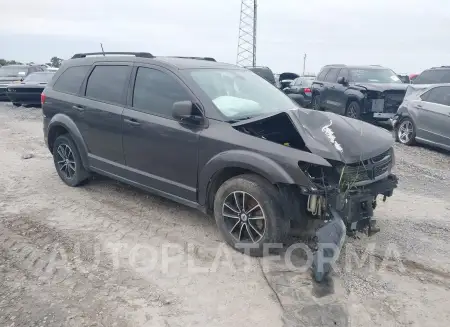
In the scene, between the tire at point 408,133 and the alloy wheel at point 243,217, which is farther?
the tire at point 408,133

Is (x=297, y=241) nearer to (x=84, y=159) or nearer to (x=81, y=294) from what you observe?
(x=81, y=294)

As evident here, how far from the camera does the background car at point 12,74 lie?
16953 millimetres

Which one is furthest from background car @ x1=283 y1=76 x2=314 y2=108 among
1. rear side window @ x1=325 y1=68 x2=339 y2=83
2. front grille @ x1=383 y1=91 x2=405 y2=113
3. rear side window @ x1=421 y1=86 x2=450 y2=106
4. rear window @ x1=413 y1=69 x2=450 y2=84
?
rear window @ x1=413 y1=69 x2=450 y2=84

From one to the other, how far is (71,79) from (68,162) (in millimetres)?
1125

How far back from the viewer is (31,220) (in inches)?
180

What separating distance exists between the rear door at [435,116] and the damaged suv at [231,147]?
4.82m

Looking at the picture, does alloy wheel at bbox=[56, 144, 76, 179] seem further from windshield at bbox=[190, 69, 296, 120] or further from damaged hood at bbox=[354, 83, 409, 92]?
damaged hood at bbox=[354, 83, 409, 92]

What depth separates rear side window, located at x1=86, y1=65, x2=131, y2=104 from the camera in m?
4.77

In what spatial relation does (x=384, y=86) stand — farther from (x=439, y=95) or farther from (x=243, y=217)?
(x=243, y=217)

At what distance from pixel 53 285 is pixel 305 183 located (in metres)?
2.17

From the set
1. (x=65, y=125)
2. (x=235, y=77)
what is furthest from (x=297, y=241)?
(x=65, y=125)

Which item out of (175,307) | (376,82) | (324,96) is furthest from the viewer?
(324,96)

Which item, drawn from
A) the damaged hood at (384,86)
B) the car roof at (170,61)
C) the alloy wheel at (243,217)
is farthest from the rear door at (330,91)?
the alloy wheel at (243,217)

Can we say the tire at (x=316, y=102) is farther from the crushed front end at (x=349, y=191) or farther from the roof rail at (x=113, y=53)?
the crushed front end at (x=349, y=191)
